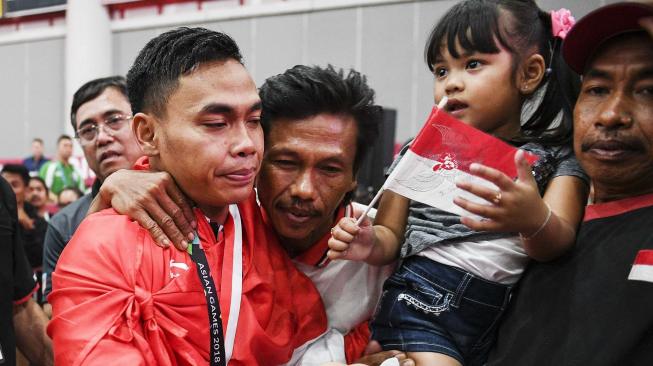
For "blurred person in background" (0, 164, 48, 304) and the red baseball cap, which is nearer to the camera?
the red baseball cap

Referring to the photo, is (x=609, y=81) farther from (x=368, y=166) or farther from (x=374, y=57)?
(x=374, y=57)

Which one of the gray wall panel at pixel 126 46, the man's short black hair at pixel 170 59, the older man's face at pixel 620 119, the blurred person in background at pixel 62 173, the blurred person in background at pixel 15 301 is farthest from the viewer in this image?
the gray wall panel at pixel 126 46

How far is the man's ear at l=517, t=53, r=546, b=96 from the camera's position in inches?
71.4

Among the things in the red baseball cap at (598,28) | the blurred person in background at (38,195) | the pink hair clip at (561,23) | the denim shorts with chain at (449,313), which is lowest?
the blurred person in background at (38,195)

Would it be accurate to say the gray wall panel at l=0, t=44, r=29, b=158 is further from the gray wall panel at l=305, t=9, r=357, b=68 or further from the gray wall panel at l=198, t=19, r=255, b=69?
the gray wall panel at l=305, t=9, r=357, b=68

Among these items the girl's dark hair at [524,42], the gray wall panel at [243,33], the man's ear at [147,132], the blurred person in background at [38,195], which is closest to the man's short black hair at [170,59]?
the man's ear at [147,132]

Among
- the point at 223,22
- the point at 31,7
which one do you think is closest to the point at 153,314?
the point at 223,22

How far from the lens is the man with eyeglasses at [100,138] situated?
9.59ft

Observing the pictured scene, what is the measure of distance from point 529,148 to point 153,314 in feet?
3.43

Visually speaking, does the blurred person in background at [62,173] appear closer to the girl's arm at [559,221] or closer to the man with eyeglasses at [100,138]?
the man with eyeglasses at [100,138]

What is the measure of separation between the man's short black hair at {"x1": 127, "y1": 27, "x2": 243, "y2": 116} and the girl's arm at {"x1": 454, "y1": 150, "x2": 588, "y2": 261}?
689mm

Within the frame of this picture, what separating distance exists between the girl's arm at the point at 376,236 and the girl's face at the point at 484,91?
0.33 metres

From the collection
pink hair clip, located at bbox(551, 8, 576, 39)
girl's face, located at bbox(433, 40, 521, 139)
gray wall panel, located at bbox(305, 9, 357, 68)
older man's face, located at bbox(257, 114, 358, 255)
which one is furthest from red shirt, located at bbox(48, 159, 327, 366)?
gray wall panel, located at bbox(305, 9, 357, 68)

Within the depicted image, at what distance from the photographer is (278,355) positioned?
1638mm
